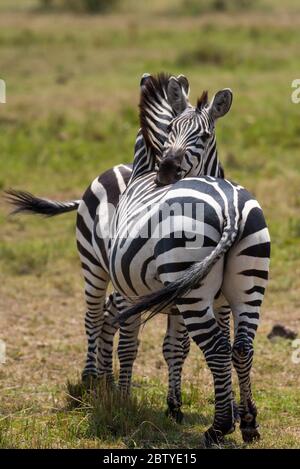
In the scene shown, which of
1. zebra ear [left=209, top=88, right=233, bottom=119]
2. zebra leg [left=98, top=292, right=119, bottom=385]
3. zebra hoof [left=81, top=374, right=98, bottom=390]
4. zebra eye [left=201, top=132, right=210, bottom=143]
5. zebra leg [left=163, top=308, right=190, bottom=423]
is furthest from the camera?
zebra leg [left=98, top=292, right=119, bottom=385]

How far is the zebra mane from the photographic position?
6.17 m

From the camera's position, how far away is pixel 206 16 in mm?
28625

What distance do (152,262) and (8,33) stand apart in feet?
63.0

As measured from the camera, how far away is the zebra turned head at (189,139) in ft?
18.6

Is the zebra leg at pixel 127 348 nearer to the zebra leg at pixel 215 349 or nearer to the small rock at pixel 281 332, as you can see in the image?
the zebra leg at pixel 215 349

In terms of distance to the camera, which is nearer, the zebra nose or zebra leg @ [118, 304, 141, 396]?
the zebra nose

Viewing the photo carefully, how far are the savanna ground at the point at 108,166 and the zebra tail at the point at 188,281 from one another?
77 cm

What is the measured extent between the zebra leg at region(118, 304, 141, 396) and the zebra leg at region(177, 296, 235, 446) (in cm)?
96

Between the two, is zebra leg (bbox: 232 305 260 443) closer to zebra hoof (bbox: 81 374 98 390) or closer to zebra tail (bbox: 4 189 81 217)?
zebra hoof (bbox: 81 374 98 390)

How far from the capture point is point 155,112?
630 centimetres

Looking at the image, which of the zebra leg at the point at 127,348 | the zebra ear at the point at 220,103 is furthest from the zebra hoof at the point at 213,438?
the zebra ear at the point at 220,103

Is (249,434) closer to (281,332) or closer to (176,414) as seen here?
(176,414)

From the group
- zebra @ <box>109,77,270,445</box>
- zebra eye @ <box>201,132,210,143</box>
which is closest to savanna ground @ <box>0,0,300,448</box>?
zebra @ <box>109,77,270,445</box>
